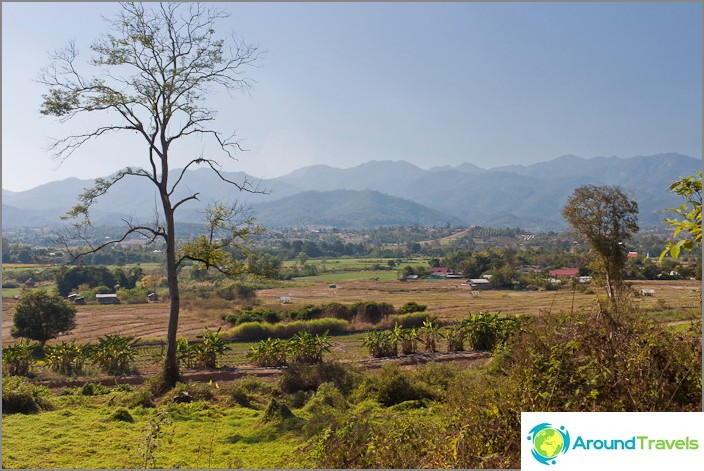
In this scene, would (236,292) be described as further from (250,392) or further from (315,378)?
(315,378)

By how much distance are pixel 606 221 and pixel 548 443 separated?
15231 millimetres

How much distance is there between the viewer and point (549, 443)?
12.8 ft

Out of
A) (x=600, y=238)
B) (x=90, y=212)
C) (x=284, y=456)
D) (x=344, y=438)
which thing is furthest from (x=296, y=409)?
(x=600, y=238)

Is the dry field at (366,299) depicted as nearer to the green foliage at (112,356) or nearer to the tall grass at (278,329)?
the tall grass at (278,329)

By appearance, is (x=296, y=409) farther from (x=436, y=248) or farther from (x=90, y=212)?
(x=436, y=248)

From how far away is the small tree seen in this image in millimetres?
18781

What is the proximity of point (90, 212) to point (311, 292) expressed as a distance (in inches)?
1504

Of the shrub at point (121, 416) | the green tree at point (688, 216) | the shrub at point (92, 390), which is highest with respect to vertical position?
the green tree at point (688, 216)

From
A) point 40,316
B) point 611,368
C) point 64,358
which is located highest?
point 611,368

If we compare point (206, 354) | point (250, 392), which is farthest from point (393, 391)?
point (206, 354)

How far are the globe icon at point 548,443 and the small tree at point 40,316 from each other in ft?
66.8

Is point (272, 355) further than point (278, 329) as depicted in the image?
No

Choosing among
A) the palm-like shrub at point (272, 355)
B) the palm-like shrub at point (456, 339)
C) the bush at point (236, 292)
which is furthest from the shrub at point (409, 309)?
the bush at point (236, 292)

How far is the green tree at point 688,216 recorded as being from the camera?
393 centimetres
